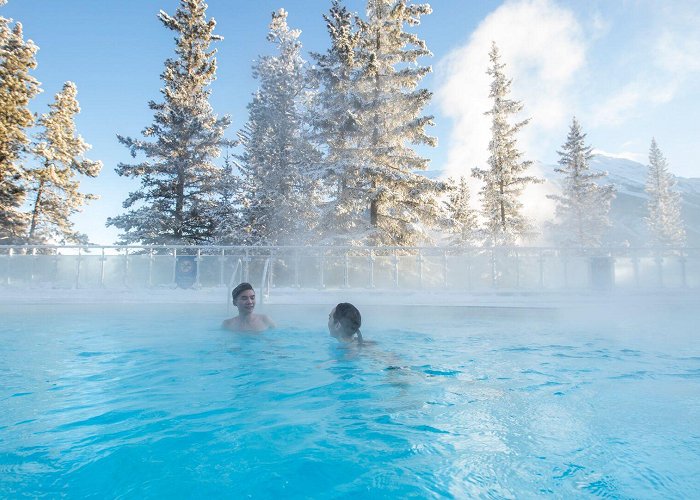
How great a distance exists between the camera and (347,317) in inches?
213

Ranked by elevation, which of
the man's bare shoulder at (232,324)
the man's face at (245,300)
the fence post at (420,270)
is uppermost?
the fence post at (420,270)

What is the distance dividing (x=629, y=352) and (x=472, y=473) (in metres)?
5.09

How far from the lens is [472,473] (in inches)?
86.7

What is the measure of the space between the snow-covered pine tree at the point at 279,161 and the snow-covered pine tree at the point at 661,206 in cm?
4002

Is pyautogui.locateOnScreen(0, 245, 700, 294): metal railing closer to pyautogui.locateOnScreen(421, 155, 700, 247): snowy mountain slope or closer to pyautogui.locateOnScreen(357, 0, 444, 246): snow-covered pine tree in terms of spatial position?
pyautogui.locateOnScreen(357, 0, 444, 246): snow-covered pine tree

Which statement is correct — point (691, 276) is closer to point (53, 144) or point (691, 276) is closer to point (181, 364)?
point (181, 364)

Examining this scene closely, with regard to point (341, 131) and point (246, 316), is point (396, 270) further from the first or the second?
point (341, 131)

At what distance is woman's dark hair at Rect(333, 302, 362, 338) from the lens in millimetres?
5406

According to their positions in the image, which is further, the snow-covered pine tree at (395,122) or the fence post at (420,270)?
the snow-covered pine tree at (395,122)

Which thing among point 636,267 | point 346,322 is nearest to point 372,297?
point 346,322

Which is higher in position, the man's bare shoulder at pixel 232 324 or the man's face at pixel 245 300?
the man's face at pixel 245 300

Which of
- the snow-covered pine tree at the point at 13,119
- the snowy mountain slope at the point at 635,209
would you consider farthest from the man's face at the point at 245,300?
the snowy mountain slope at the point at 635,209

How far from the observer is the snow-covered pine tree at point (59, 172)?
22109 mm

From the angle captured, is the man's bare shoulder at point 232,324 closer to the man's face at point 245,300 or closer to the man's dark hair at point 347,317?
the man's face at point 245,300
